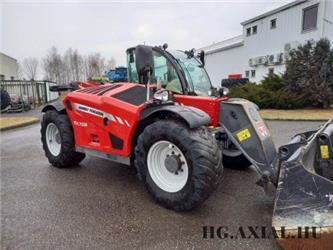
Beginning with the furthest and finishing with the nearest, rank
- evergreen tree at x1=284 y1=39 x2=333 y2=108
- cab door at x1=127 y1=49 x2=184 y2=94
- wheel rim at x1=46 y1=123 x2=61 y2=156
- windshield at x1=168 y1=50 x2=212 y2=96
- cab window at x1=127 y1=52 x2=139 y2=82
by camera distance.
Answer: evergreen tree at x1=284 y1=39 x2=333 y2=108 < wheel rim at x1=46 y1=123 x2=61 y2=156 < cab window at x1=127 y1=52 x2=139 y2=82 < windshield at x1=168 y1=50 x2=212 y2=96 < cab door at x1=127 y1=49 x2=184 y2=94

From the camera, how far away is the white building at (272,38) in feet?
52.0

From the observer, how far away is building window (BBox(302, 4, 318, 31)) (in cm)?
1612

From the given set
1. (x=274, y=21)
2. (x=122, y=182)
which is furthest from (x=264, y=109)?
(x=122, y=182)

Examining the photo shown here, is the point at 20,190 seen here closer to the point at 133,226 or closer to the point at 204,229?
the point at 133,226

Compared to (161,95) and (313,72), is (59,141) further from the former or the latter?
(313,72)

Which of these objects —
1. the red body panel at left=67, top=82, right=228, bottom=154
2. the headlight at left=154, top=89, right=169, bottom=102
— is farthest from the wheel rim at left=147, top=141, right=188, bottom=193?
the headlight at left=154, top=89, right=169, bottom=102

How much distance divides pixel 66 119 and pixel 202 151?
267 centimetres

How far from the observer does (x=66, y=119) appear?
461 centimetres

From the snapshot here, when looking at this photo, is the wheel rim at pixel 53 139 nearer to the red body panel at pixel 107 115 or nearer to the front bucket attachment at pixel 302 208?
the red body panel at pixel 107 115

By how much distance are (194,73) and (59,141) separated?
2632 mm

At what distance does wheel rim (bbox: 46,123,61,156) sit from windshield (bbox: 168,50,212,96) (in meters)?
2.48

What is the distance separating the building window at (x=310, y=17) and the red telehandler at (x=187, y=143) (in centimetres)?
1481

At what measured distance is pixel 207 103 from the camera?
12.8ft

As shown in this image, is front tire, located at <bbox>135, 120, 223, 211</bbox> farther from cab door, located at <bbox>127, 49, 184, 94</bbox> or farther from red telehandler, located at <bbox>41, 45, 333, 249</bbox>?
cab door, located at <bbox>127, 49, 184, 94</bbox>
